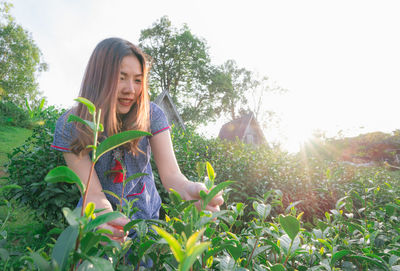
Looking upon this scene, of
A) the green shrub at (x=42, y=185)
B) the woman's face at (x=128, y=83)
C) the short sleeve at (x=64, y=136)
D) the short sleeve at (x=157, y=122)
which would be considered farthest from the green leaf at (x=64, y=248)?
the green shrub at (x=42, y=185)

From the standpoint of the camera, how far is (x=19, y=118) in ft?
56.3

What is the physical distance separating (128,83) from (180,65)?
33.5 m

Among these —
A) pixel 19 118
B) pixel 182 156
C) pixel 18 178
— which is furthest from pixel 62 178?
pixel 19 118

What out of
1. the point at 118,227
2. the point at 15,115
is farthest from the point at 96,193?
the point at 15,115

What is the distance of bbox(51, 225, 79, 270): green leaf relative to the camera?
43cm

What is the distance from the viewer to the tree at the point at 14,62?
32.7 metres

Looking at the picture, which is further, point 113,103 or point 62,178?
→ point 113,103

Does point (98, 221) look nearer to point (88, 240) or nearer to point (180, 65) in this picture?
point (88, 240)

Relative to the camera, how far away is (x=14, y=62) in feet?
110

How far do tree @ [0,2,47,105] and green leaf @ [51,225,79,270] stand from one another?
39603 millimetres

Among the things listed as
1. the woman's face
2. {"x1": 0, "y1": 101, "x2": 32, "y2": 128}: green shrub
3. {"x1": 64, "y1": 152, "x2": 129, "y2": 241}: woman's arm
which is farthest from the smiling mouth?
{"x1": 0, "y1": 101, "x2": 32, "y2": 128}: green shrub

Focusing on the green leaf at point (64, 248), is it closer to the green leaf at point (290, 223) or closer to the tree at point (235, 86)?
the green leaf at point (290, 223)

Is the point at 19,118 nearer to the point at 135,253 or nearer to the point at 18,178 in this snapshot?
the point at 18,178

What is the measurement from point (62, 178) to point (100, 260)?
0.59 ft
